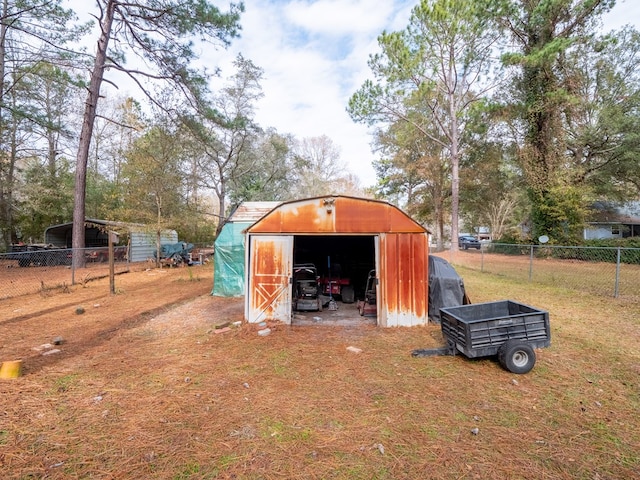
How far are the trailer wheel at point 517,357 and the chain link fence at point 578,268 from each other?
541cm

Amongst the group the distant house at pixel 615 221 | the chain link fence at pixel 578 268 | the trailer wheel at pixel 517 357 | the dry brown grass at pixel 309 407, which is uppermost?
the distant house at pixel 615 221

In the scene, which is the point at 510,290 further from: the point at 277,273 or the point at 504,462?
the point at 504,462

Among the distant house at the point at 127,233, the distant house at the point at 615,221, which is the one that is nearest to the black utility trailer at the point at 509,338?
the distant house at the point at 127,233

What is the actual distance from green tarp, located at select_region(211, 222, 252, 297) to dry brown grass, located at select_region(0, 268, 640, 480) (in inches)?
144

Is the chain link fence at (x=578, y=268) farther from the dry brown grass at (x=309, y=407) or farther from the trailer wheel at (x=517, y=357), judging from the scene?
the trailer wheel at (x=517, y=357)

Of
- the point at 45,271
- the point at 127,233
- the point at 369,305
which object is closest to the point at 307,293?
the point at 369,305

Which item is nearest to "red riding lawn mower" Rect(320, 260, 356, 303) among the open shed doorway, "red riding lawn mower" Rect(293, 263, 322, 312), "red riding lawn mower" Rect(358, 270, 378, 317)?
the open shed doorway

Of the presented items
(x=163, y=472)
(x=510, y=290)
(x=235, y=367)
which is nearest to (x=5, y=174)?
(x=235, y=367)

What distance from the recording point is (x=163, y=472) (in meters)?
2.40

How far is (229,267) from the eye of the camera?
384 inches

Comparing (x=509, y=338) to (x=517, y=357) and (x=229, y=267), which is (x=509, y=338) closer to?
(x=517, y=357)

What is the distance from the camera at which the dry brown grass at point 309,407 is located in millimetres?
2480

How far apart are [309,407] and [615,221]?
3428cm

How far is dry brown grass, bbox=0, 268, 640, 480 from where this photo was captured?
248 cm
